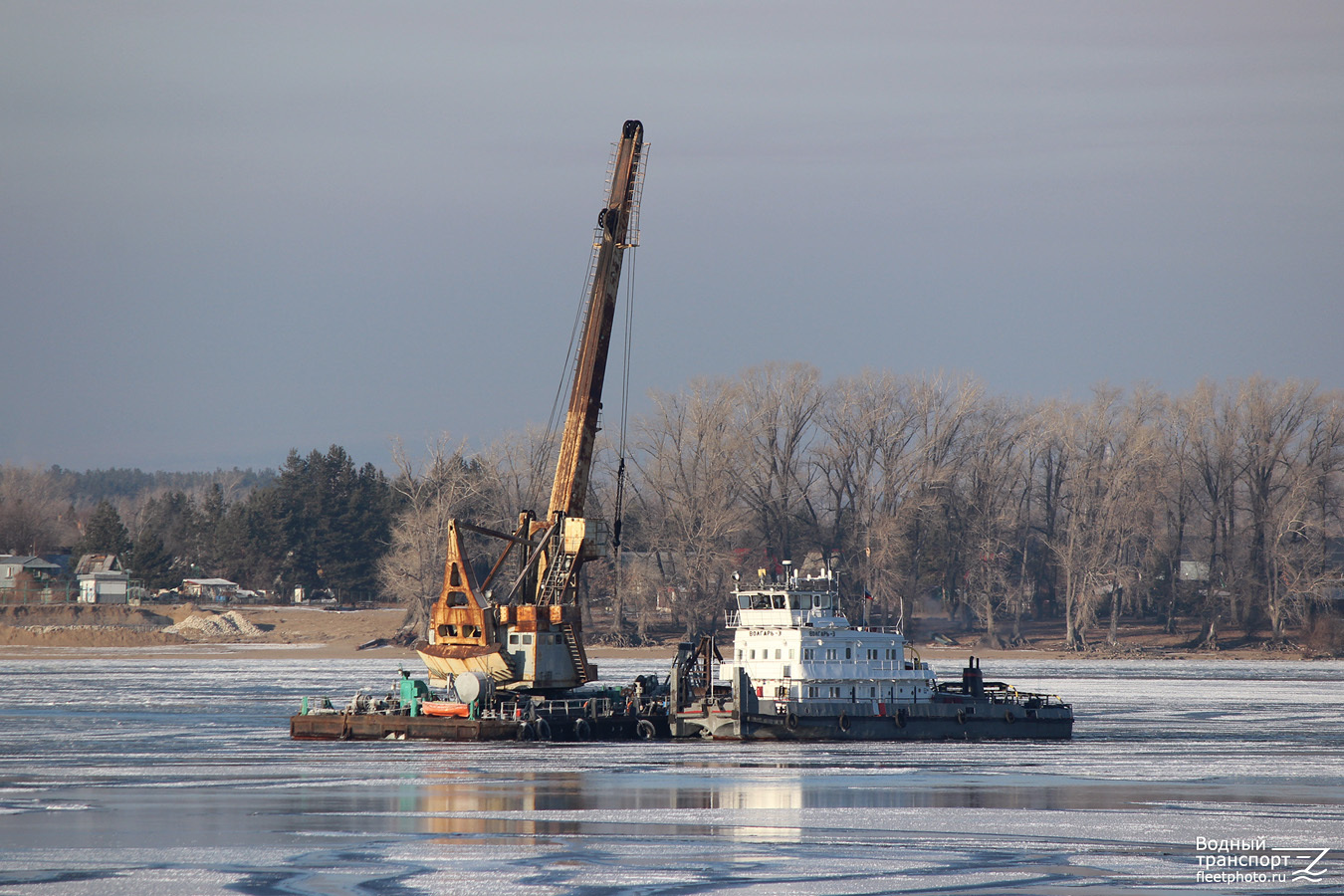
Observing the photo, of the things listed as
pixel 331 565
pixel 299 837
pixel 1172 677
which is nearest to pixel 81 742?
pixel 299 837

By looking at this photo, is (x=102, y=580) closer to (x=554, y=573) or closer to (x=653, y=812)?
(x=554, y=573)

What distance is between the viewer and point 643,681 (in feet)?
187

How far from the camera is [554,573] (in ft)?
188

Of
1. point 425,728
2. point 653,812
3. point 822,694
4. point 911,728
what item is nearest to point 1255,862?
point 653,812

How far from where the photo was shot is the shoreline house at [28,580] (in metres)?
133

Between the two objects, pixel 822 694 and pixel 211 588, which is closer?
pixel 822 694

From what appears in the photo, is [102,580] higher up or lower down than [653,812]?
higher up

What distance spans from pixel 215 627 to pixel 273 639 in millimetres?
4782

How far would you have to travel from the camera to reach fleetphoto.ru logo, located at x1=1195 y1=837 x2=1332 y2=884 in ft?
81.4

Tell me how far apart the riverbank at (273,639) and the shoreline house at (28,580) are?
5085mm

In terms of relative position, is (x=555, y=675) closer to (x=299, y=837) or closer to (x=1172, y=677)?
(x=299, y=837)

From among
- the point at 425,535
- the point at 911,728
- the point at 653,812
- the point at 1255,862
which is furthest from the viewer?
the point at 425,535

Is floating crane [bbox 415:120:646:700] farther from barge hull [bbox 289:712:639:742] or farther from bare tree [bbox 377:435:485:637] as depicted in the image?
bare tree [bbox 377:435:485:637]

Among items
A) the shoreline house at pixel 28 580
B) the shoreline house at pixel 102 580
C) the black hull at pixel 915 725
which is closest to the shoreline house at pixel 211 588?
the shoreline house at pixel 102 580
